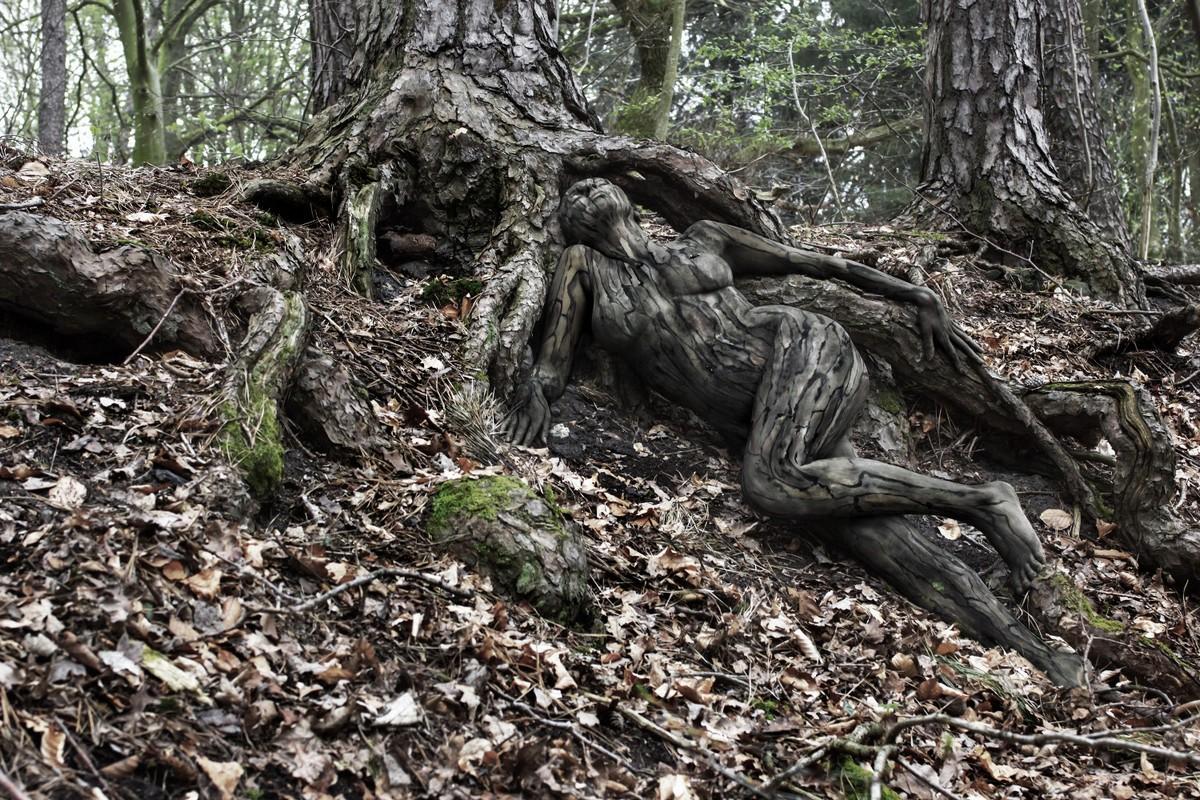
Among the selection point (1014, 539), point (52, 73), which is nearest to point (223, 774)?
point (1014, 539)

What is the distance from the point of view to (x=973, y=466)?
257 inches

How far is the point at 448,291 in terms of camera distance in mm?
6109

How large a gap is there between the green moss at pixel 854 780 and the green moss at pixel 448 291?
3524 millimetres

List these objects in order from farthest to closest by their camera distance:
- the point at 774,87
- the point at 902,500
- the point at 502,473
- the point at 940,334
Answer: the point at 774,87, the point at 940,334, the point at 902,500, the point at 502,473

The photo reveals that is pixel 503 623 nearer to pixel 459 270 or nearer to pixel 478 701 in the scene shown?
pixel 478 701

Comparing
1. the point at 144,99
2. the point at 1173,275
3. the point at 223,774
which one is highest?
the point at 144,99

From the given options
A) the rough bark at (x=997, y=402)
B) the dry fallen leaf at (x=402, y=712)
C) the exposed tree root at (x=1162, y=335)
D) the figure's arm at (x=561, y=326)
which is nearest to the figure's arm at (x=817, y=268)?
the rough bark at (x=997, y=402)

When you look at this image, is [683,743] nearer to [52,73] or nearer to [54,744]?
[54,744]

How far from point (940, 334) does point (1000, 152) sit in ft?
9.37

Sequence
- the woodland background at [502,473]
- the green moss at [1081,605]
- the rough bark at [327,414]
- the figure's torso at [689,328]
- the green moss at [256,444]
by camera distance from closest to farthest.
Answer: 1. the woodland background at [502,473]
2. the green moss at [256,444]
3. the rough bark at [327,414]
4. the green moss at [1081,605]
5. the figure's torso at [689,328]

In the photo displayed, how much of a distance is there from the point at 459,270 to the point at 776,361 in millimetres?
2183

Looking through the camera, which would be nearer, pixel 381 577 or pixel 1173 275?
pixel 381 577

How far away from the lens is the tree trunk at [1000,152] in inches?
318

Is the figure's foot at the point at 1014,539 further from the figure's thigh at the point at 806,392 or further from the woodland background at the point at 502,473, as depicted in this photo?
the figure's thigh at the point at 806,392
